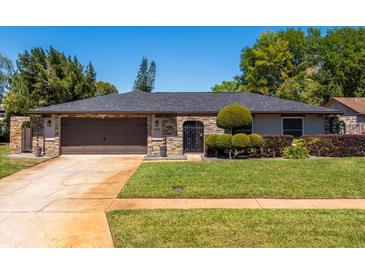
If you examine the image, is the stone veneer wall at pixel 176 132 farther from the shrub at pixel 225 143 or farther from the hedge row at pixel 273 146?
the hedge row at pixel 273 146

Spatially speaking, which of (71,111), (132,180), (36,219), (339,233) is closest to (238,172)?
(132,180)

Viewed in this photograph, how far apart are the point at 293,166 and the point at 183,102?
8.95 meters

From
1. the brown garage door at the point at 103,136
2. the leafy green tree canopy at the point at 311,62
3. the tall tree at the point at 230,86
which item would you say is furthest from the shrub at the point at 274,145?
the tall tree at the point at 230,86

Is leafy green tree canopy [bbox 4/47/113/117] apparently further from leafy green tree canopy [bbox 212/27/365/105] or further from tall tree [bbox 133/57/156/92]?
leafy green tree canopy [bbox 212/27/365/105]

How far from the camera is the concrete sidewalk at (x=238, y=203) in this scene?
5820mm

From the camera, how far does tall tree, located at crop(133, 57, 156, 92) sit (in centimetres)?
4747

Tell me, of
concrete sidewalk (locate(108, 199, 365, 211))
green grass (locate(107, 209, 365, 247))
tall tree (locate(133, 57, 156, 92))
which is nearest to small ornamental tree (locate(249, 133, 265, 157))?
concrete sidewalk (locate(108, 199, 365, 211))

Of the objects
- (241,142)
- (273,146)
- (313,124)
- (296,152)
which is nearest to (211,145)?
(241,142)

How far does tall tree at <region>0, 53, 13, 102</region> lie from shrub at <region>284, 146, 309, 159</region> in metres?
32.0

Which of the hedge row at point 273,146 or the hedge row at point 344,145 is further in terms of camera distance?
the hedge row at point 273,146

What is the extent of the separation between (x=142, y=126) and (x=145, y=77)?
33.7m

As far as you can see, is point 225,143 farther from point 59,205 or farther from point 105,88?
point 105,88

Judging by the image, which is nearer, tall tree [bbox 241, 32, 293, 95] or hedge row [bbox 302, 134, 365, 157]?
hedge row [bbox 302, 134, 365, 157]

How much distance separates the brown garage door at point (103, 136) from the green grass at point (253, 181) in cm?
567
